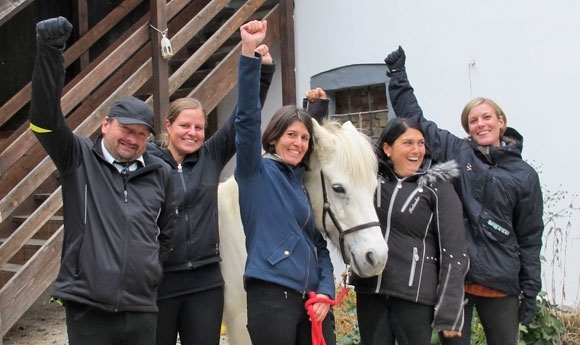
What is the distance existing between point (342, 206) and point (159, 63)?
3139 millimetres

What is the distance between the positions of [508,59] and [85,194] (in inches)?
150

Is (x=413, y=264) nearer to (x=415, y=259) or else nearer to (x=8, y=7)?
(x=415, y=259)

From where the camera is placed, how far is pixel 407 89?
2.94 meters

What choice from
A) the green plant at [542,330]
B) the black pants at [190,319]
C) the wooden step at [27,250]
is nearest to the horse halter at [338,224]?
the black pants at [190,319]

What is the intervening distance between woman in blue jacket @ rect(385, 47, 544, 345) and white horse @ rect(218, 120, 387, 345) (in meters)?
0.47

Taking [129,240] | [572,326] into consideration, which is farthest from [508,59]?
[129,240]

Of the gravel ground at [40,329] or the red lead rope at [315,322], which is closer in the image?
the red lead rope at [315,322]

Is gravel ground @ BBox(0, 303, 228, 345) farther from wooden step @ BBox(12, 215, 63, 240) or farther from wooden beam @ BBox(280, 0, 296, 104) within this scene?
wooden beam @ BBox(280, 0, 296, 104)

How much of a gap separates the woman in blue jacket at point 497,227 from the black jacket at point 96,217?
1340mm

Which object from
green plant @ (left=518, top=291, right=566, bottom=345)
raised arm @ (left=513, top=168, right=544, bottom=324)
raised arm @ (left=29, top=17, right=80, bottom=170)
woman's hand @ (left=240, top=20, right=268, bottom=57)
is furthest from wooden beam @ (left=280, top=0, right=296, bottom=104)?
raised arm @ (left=29, top=17, right=80, bottom=170)

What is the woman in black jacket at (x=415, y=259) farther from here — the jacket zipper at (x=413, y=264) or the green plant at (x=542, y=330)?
the green plant at (x=542, y=330)

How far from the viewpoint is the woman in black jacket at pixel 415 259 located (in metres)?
2.41

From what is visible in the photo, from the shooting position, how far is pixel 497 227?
2.63 meters

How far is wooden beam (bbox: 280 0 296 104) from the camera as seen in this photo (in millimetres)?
6266
